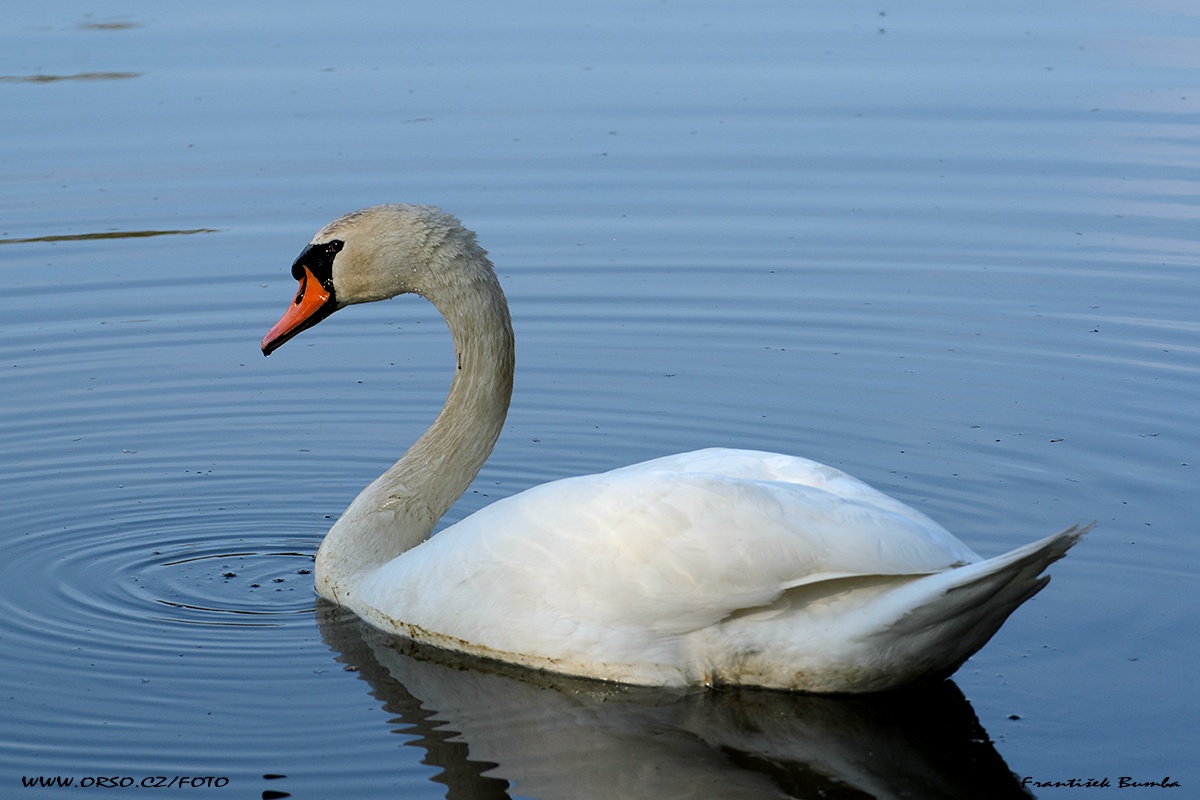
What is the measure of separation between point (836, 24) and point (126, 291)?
9256 millimetres

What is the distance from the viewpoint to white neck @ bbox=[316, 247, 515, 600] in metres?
7.61

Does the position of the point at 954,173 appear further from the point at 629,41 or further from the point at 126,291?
the point at 126,291

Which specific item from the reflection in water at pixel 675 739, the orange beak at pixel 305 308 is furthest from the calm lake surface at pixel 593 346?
the orange beak at pixel 305 308

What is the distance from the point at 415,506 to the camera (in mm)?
7832

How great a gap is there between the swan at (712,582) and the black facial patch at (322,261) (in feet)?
4.42

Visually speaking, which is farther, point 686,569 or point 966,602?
point 686,569

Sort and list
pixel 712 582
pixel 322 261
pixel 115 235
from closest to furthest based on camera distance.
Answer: pixel 712 582
pixel 322 261
pixel 115 235

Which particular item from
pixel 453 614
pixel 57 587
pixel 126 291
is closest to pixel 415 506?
pixel 453 614

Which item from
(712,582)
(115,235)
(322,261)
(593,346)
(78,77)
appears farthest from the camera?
(78,77)

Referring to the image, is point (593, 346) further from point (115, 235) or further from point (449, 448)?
point (115, 235)

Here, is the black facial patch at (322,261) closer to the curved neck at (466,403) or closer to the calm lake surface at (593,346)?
the curved neck at (466,403)

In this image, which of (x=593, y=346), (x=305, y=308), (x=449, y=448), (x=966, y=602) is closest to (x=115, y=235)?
(x=593, y=346)

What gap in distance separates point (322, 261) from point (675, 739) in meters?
2.84

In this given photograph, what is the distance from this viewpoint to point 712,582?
20.4 feet
